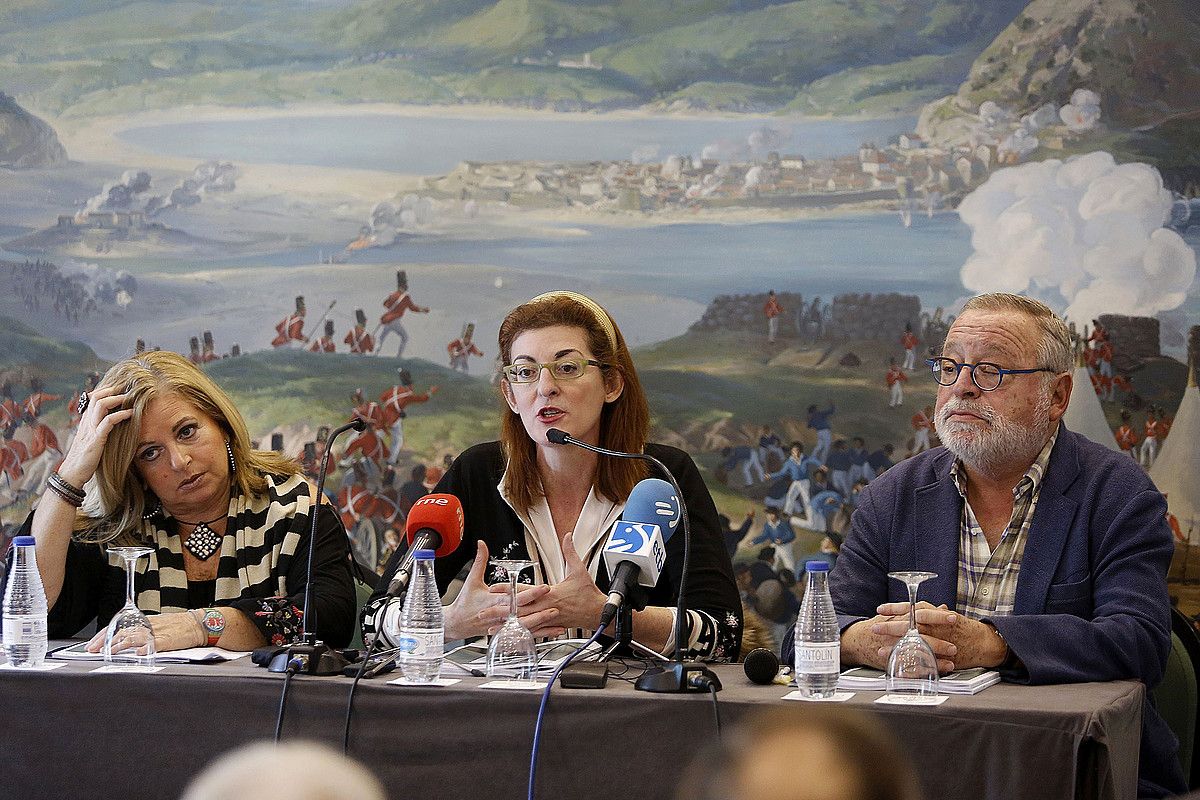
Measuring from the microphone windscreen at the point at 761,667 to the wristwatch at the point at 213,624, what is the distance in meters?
1.08

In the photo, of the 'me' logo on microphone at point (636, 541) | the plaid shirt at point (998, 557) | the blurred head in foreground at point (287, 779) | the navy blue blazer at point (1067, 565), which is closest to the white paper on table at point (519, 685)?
the 'me' logo on microphone at point (636, 541)

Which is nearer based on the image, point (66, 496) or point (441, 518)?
point (441, 518)

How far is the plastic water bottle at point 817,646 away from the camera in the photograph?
2.12 m

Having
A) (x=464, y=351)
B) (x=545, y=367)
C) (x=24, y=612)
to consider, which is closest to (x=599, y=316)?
(x=545, y=367)

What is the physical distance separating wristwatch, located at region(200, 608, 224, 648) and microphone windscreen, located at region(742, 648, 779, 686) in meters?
1.08

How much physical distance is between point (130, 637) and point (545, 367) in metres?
0.97

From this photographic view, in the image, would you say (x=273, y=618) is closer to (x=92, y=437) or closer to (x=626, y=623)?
(x=92, y=437)

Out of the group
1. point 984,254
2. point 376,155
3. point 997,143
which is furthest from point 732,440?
point 376,155

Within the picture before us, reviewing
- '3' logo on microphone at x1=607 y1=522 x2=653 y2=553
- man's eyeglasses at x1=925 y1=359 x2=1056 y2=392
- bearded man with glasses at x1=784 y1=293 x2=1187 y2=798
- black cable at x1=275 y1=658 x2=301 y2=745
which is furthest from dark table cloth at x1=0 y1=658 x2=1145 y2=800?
man's eyeglasses at x1=925 y1=359 x2=1056 y2=392

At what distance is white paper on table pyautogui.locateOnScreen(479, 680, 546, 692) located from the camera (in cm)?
216

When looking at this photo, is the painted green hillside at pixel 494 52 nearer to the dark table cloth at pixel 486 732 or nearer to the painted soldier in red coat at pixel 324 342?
the painted soldier in red coat at pixel 324 342

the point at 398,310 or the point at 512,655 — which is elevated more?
the point at 398,310

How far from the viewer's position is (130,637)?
2432 millimetres

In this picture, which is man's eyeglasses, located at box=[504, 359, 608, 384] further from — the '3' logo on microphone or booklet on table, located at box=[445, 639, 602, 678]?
the '3' logo on microphone
